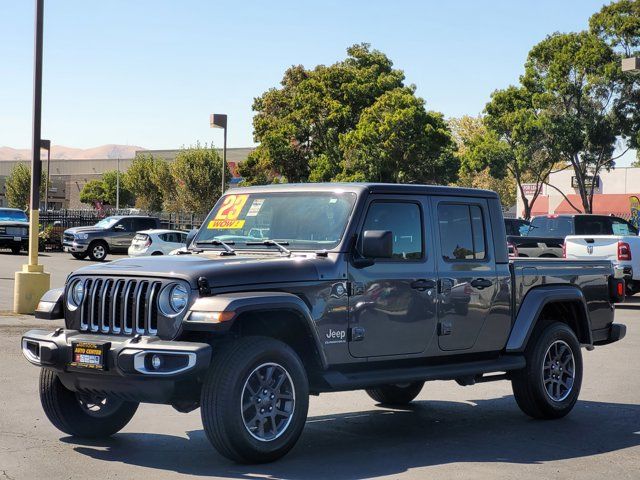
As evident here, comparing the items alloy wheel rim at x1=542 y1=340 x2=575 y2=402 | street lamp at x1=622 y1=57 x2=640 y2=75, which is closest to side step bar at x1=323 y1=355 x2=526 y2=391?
alloy wheel rim at x1=542 y1=340 x2=575 y2=402

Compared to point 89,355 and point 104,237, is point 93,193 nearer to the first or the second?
point 104,237

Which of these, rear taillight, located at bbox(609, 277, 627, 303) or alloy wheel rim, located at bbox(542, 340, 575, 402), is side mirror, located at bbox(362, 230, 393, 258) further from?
rear taillight, located at bbox(609, 277, 627, 303)

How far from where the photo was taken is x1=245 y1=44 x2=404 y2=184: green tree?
5691cm

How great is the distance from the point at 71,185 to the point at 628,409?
12755cm

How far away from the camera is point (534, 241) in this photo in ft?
81.8

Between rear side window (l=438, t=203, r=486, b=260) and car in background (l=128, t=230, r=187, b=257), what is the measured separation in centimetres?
2768

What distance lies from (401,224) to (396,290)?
0.61 m

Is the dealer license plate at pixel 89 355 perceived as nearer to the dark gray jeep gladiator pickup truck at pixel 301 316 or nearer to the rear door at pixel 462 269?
the dark gray jeep gladiator pickup truck at pixel 301 316

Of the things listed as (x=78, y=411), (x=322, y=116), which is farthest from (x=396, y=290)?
(x=322, y=116)

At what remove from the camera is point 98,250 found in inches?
1559

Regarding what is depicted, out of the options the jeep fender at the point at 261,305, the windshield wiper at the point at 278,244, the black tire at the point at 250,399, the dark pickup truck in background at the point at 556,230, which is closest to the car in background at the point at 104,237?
the dark pickup truck in background at the point at 556,230

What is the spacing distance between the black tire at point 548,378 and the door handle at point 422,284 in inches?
58.2

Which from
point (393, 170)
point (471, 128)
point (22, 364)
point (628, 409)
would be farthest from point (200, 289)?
point (471, 128)

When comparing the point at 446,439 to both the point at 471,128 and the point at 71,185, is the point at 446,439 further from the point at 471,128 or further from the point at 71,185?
the point at 71,185
